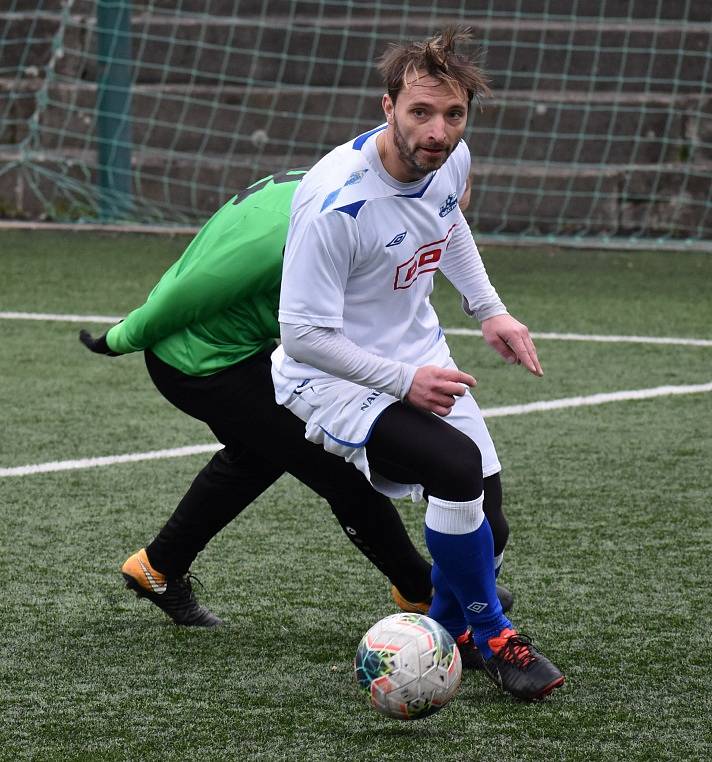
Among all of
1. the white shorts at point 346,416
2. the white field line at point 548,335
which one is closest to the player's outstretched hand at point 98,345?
the white shorts at point 346,416

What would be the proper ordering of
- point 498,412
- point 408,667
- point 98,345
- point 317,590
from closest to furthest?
point 408,667 → point 98,345 → point 317,590 → point 498,412

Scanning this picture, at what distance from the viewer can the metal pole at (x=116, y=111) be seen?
12672mm

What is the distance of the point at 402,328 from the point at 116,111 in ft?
32.2

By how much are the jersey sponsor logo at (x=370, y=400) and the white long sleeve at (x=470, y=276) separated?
1.66ft

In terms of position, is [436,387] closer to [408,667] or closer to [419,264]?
[419,264]

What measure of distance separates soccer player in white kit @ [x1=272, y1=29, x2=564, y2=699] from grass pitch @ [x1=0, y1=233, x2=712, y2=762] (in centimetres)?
31

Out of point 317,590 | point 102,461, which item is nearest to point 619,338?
point 102,461

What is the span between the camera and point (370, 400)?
3.40 m

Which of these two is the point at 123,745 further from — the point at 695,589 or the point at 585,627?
the point at 695,589

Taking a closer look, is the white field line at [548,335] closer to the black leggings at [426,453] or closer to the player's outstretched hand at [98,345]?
the player's outstretched hand at [98,345]

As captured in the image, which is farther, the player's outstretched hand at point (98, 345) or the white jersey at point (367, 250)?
the player's outstretched hand at point (98, 345)

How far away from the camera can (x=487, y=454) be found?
3.62 metres

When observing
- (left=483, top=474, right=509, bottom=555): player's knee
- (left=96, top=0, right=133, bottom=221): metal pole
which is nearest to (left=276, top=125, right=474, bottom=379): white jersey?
(left=483, top=474, right=509, bottom=555): player's knee

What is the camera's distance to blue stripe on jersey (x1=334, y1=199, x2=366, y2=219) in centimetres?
327
